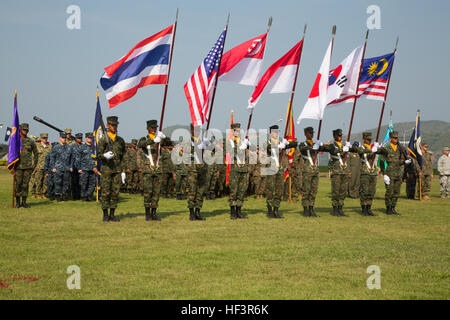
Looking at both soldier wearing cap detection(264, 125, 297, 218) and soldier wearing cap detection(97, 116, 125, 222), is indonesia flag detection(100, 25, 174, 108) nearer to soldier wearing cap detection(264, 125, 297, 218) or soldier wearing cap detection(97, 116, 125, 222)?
soldier wearing cap detection(97, 116, 125, 222)

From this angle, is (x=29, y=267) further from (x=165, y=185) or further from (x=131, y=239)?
(x=165, y=185)

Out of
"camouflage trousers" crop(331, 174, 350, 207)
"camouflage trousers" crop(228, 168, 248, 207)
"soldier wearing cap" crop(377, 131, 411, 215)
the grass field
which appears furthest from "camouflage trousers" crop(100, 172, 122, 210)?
"soldier wearing cap" crop(377, 131, 411, 215)

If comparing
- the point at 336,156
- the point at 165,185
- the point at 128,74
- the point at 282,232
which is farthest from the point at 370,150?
the point at 165,185

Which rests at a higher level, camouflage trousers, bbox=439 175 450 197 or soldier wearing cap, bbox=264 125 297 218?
soldier wearing cap, bbox=264 125 297 218

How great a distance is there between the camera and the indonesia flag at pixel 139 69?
10867 mm

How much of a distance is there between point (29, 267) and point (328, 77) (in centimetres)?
912

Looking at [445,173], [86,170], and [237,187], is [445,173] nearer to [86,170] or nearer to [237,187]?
[237,187]

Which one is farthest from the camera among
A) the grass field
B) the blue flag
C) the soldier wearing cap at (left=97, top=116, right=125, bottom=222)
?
the blue flag

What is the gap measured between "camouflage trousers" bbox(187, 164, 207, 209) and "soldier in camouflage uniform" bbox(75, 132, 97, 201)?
614cm

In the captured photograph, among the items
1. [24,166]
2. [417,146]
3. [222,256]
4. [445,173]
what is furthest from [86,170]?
[445,173]

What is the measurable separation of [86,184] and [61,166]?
1.10m

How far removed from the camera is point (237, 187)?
1273cm

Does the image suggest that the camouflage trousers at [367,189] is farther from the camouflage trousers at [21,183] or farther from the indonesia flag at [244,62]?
the camouflage trousers at [21,183]

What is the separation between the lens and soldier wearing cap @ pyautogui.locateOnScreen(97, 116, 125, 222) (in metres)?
11.5
